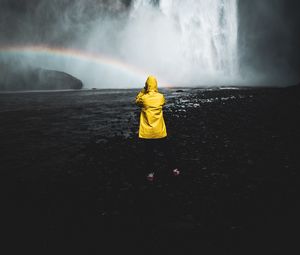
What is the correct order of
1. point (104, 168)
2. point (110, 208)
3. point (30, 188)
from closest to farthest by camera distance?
1. point (110, 208)
2. point (30, 188)
3. point (104, 168)

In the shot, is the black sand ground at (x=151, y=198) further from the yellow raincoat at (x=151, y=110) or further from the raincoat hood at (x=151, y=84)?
the raincoat hood at (x=151, y=84)

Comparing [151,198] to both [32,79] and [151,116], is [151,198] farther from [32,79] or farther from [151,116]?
[32,79]

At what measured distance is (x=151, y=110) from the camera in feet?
21.6

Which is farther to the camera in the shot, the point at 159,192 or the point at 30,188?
the point at 30,188

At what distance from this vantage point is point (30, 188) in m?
6.73

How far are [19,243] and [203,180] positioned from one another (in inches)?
175

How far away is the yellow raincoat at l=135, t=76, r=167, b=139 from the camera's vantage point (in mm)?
6527

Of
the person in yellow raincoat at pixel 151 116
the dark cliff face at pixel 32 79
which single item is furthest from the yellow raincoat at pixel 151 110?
the dark cliff face at pixel 32 79

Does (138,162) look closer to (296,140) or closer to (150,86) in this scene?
(150,86)

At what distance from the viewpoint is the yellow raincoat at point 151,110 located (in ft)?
21.4

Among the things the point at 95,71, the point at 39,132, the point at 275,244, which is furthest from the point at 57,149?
the point at 95,71

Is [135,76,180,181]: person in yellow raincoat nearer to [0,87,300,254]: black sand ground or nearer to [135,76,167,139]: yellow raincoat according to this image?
[135,76,167,139]: yellow raincoat

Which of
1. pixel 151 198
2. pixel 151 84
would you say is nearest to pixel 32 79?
pixel 151 84

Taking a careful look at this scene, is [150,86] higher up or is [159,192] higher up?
[150,86]
